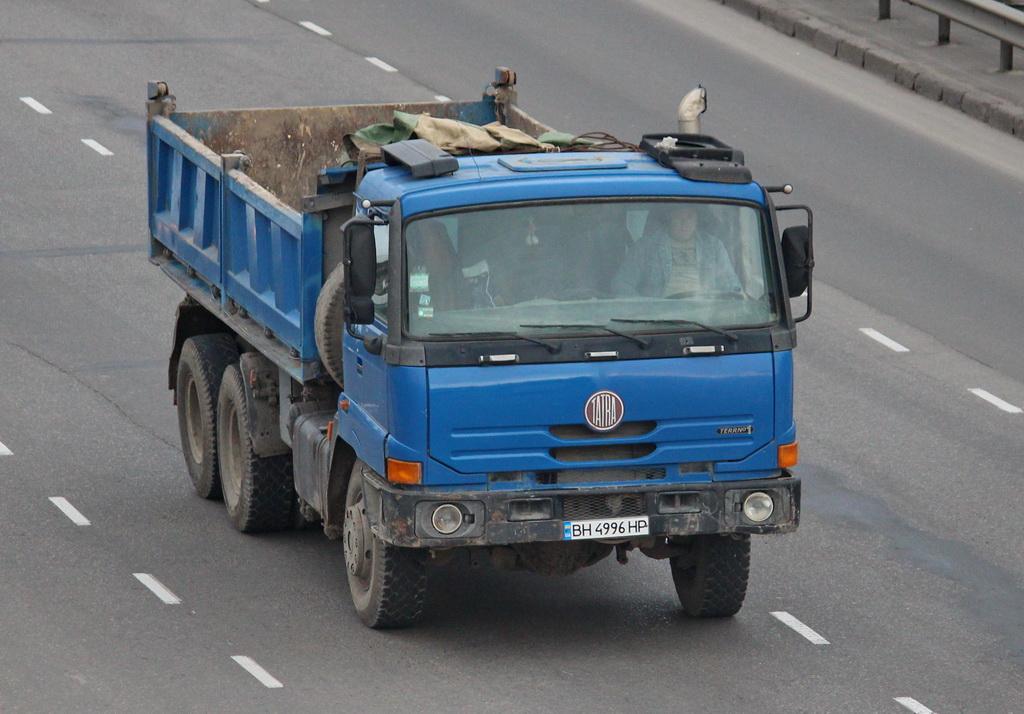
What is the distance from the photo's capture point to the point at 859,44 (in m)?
22.4

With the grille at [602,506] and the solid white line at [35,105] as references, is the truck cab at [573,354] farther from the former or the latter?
Answer: the solid white line at [35,105]

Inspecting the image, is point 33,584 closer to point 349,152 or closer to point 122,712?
point 122,712

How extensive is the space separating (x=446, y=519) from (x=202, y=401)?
3.75 meters

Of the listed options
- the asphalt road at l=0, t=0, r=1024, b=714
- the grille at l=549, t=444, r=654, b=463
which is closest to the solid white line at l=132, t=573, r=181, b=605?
the asphalt road at l=0, t=0, r=1024, b=714

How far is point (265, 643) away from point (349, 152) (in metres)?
3.03

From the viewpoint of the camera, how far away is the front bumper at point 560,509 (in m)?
9.36

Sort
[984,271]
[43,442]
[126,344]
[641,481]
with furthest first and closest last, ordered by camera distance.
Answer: [984,271]
[126,344]
[43,442]
[641,481]

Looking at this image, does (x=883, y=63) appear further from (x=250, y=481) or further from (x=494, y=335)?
(x=494, y=335)

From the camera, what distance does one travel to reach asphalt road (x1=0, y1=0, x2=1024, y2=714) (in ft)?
31.3

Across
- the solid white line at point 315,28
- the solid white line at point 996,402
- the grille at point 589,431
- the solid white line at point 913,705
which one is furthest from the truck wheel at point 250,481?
the solid white line at point 315,28

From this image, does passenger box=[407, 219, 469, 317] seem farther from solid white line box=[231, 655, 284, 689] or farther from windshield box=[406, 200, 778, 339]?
solid white line box=[231, 655, 284, 689]

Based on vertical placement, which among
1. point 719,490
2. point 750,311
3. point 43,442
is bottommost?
point 43,442

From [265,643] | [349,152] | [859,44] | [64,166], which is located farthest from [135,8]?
[265,643]

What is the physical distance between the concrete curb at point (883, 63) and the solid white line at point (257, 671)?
42.2 ft
